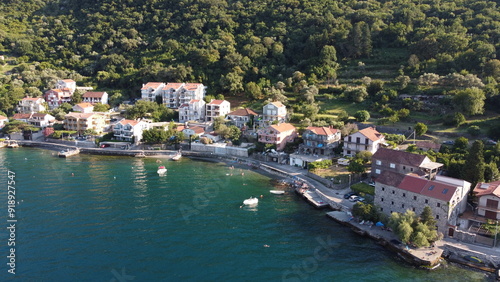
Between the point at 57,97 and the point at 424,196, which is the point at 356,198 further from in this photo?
the point at 57,97

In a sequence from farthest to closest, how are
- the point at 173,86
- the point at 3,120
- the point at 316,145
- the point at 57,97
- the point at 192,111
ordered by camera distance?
the point at 57,97 → the point at 173,86 → the point at 3,120 → the point at 192,111 → the point at 316,145

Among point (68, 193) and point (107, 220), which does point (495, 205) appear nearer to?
point (107, 220)

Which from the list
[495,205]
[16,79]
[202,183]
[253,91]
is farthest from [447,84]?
[16,79]

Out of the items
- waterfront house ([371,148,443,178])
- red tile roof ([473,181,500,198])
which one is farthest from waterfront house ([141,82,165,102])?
red tile roof ([473,181,500,198])

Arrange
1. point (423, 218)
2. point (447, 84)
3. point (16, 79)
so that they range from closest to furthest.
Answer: point (423, 218) → point (447, 84) → point (16, 79)

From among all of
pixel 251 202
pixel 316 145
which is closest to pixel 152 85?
pixel 316 145

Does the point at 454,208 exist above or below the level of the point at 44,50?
below
